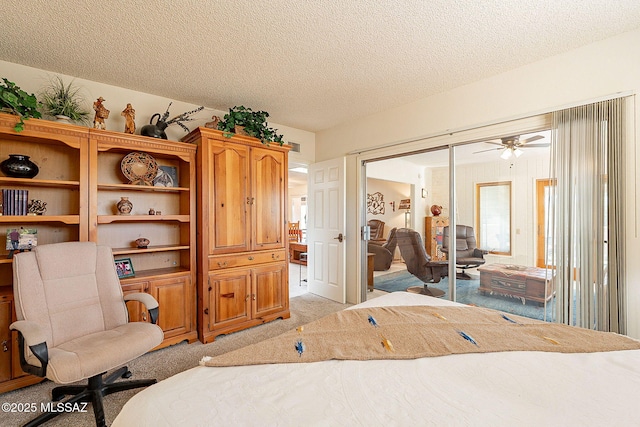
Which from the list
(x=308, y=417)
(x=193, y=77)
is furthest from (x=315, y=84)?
(x=308, y=417)

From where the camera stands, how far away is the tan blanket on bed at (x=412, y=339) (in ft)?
4.16

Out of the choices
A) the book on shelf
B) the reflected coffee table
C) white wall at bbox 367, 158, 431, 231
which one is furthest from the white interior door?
the book on shelf

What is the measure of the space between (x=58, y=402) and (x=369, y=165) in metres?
3.90

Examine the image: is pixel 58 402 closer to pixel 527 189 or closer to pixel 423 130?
pixel 423 130

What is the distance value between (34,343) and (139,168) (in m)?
1.75

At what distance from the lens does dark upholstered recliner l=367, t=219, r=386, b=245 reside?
4.16 metres

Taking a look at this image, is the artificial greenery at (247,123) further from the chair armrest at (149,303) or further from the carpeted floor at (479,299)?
the carpeted floor at (479,299)

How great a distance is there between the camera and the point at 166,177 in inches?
120

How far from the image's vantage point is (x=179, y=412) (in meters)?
0.90

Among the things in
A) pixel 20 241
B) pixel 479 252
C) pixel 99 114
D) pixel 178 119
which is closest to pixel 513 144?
pixel 479 252

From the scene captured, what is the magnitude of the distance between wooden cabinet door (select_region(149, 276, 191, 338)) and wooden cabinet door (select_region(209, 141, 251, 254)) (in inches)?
17.7

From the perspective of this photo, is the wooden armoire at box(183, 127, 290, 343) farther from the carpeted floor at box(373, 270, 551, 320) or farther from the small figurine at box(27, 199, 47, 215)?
the carpeted floor at box(373, 270, 551, 320)

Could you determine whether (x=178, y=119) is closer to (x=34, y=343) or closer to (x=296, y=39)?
(x=296, y=39)

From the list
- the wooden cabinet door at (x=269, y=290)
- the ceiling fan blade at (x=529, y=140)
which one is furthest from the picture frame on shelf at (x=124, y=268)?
the ceiling fan blade at (x=529, y=140)
